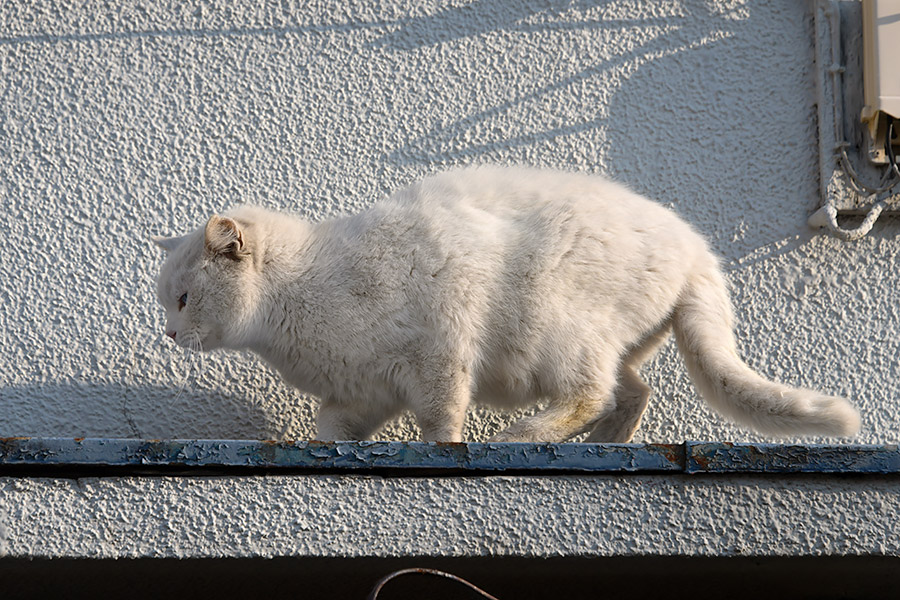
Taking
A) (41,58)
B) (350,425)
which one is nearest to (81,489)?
(350,425)

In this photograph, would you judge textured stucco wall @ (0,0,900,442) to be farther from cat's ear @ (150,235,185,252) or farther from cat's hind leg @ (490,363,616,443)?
cat's hind leg @ (490,363,616,443)

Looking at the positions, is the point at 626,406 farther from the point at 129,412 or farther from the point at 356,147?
the point at 129,412

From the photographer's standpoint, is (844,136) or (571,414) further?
(844,136)

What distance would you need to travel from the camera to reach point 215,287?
230 cm

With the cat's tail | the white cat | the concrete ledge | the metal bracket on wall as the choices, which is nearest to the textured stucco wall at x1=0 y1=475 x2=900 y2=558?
the concrete ledge

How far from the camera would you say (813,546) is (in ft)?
5.21

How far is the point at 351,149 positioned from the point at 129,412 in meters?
0.99

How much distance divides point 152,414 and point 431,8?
1.46 metres

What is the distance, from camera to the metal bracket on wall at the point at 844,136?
270 centimetres

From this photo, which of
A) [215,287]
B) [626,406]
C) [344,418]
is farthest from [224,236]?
[626,406]

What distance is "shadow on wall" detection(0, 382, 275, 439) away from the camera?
258 cm

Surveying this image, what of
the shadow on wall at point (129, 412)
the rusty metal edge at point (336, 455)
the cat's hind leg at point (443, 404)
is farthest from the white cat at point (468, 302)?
the rusty metal edge at point (336, 455)

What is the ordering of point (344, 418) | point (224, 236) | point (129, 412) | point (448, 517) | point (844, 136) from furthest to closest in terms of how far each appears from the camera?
point (844, 136)
point (129, 412)
point (344, 418)
point (224, 236)
point (448, 517)

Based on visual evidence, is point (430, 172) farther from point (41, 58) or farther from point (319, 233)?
point (41, 58)
